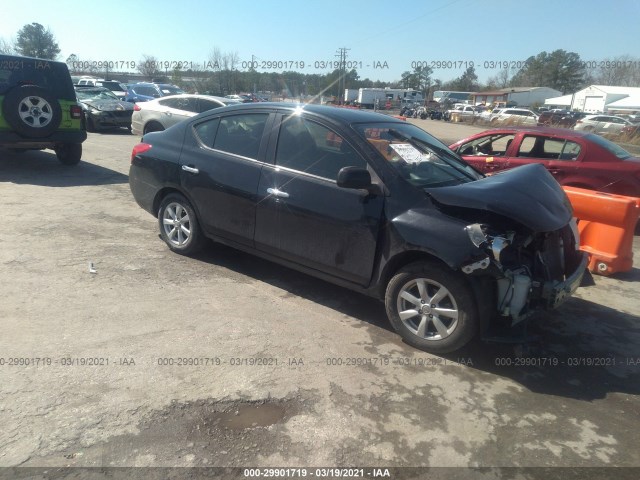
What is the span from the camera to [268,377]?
3215 mm

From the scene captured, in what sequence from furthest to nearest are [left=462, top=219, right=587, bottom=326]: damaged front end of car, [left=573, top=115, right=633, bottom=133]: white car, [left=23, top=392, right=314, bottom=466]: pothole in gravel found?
[left=573, top=115, right=633, bottom=133]: white car
[left=462, top=219, right=587, bottom=326]: damaged front end of car
[left=23, top=392, right=314, bottom=466]: pothole in gravel

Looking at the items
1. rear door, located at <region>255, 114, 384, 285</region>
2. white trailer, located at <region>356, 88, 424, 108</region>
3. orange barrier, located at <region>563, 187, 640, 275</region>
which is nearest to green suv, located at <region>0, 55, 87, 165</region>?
rear door, located at <region>255, 114, 384, 285</region>

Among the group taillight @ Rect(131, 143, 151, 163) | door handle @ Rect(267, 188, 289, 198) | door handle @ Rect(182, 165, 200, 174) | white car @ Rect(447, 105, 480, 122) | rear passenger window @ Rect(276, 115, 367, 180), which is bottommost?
white car @ Rect(447, 105, 480, 122)

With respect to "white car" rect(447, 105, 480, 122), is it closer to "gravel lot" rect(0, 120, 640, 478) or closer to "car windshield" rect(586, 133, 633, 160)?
"car windshield" rect(586, 133, 633, 160)

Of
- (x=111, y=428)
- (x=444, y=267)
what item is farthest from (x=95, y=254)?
(x=444, y=267)

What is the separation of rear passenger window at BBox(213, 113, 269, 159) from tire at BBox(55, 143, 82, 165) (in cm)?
615

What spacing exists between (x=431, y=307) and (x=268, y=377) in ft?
4.25

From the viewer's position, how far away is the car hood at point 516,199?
3391 millimetres

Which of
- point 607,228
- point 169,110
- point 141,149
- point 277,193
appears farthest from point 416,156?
point 169,110

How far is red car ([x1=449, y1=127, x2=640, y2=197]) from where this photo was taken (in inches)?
275

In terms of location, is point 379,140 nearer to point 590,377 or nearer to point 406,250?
point 406,250

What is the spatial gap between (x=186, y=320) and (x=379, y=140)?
2.20 meters

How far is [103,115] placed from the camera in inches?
597

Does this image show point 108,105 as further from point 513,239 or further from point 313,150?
point 513,239
